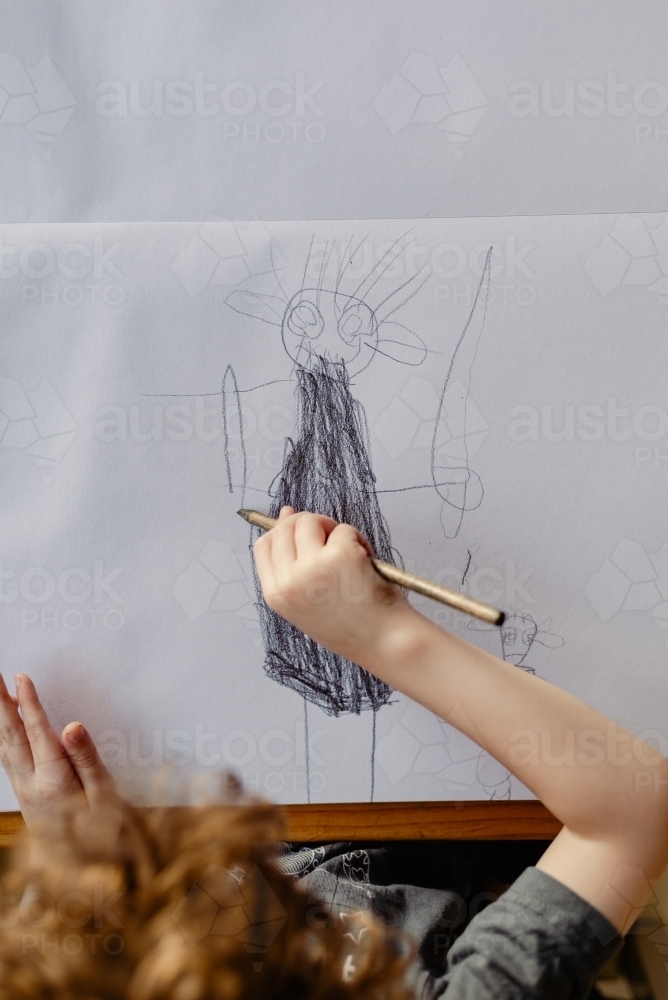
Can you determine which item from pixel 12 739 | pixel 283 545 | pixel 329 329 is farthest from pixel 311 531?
pixel 12 739

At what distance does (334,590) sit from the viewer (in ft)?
1.32

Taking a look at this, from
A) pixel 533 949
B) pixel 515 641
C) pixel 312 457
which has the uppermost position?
pixel 312 457

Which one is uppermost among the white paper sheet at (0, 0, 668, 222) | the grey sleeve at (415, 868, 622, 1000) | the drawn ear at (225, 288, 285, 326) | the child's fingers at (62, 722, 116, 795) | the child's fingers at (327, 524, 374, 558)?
the white paper sheet at (0, 0, 668, 222)

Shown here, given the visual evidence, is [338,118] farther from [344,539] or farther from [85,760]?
[85,760]

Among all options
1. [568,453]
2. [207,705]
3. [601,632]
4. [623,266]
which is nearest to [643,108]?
[623,266]

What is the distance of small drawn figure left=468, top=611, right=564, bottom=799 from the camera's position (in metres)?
0.48

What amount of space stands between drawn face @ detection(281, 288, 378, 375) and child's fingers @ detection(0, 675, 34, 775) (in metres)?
0.28

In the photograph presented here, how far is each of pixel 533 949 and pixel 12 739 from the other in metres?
0.32

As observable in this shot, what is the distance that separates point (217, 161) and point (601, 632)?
15.1 inches

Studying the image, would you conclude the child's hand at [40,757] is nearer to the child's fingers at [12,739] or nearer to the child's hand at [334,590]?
the child's fingers at [12,739]

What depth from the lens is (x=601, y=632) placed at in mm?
483

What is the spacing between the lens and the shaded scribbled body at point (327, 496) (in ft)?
1.57

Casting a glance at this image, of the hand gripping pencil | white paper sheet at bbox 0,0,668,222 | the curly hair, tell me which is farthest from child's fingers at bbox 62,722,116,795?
white paper sheet at bbox 0,0,668,222

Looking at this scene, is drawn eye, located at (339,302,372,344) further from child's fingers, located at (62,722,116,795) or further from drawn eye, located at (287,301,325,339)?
child's fingers, located at (62,722,116,795)
